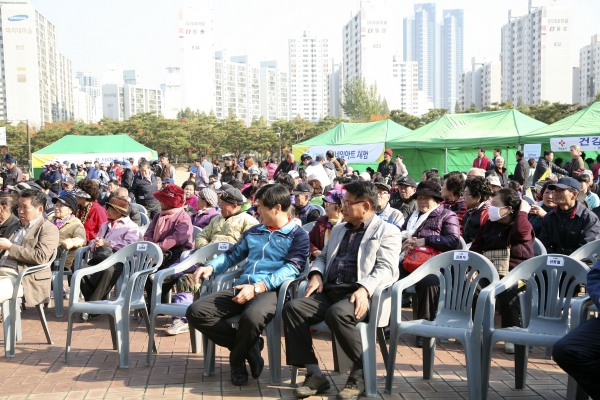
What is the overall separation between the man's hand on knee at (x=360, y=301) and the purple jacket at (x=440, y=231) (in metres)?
1.33

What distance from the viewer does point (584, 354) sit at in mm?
3119

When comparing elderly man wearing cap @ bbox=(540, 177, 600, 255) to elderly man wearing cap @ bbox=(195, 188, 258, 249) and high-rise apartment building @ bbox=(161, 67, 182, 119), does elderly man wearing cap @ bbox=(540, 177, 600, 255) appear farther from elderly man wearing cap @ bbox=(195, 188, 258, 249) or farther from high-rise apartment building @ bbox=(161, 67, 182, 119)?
high-rise apartment building @ bbox=(161, 67, 182, 119)

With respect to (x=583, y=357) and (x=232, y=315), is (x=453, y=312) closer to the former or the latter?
(x=583, y=357)

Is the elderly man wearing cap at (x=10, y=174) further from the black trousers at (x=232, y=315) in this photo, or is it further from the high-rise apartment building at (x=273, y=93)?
the high-rise apartment building at (x=273, y=93)

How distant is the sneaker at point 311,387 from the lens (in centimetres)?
376

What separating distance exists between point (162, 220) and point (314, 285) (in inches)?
96.7

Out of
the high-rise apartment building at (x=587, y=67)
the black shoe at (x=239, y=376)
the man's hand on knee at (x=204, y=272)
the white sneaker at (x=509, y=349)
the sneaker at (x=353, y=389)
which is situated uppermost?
the high-rise apartment building at (x=587, y=67)

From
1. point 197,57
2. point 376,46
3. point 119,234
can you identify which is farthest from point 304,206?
point 197,57

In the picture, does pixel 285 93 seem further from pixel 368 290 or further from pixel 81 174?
pixel 368 290

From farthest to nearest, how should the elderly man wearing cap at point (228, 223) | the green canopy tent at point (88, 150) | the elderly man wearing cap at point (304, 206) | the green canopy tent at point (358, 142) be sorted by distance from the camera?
the green canopy tent at point (88, 150) < the green canopy tent at point (358, 142) < the elderly man wearing cap at point (304, 206) < the elderly man wearing cap at point (228, 223)

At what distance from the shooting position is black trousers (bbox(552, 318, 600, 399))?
3.11 m

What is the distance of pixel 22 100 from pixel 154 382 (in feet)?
379

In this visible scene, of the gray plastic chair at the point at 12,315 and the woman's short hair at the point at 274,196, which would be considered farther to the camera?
the gray plastic chair at the point at 12,315

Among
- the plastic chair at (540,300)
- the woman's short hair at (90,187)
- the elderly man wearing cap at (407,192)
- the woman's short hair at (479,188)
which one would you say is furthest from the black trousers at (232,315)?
the woman's short hair at (90,187)
